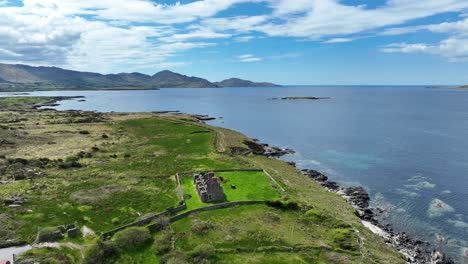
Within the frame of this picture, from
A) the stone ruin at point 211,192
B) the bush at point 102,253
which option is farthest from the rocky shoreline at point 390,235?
the bush at point 102,253

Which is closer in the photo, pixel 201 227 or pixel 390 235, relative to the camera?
pixel 201 227

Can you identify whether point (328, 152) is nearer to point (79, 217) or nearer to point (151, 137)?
point (151, 137)

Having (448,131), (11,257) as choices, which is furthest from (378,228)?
(448,131)

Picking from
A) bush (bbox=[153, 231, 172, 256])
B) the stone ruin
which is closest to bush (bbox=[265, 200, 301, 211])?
the stone ruin

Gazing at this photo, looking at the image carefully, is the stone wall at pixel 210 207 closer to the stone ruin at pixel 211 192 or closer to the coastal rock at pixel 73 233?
the stone ruin at pixel 211 192

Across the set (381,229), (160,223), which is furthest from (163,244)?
(381,229)

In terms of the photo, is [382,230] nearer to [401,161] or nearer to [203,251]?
[203,251]

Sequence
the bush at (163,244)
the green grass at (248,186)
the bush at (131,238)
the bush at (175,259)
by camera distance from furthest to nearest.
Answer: the green grass at (248,186), the bush at (131,238), the bush at (163,244), the bush at (175,259)
